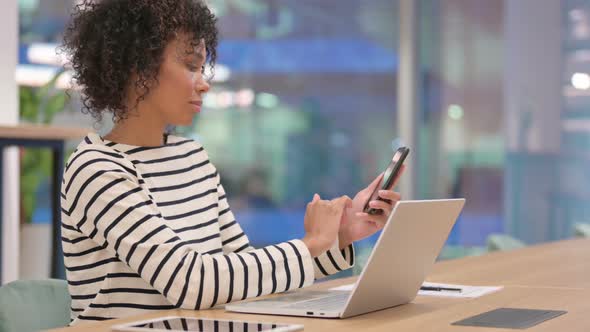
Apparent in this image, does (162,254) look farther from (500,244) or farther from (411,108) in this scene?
(411,108)

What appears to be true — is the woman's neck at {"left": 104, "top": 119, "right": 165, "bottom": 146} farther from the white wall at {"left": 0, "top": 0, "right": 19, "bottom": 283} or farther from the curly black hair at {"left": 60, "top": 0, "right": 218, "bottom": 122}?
the white wall at {"left": 0, "top": 0, "right": 19, "bottom": 283}

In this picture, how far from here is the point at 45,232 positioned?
473 centimetres

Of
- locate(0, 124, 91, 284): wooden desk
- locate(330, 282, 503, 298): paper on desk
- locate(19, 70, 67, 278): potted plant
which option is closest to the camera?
locate(330, 282, 503, 298): paper on desk

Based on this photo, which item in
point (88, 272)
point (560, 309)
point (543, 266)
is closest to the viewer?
point (560, 309)

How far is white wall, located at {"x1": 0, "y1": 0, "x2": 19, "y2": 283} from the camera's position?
14.2ft

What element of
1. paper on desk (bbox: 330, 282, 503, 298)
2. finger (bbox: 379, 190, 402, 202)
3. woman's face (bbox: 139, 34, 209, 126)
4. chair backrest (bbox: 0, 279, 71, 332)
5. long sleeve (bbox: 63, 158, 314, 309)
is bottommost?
chair backrest (bbox: 0, 279, 71, 332)

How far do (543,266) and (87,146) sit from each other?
1.27m

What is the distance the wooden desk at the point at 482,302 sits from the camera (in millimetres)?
1425

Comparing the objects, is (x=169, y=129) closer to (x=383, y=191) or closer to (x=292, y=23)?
(x=383, y=191)

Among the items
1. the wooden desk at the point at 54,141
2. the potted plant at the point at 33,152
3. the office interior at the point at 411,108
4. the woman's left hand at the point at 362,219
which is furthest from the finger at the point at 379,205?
the office interior at the point at 411,108

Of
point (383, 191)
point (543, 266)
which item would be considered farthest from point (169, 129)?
point (543, 266)

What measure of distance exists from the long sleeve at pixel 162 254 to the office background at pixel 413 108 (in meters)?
4.80

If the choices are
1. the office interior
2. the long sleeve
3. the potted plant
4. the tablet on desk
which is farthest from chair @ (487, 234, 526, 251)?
the office interior

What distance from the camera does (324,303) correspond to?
5.26ft
